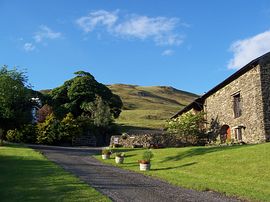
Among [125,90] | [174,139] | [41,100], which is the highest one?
[125,90]

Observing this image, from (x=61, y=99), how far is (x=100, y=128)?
1429 centimetres

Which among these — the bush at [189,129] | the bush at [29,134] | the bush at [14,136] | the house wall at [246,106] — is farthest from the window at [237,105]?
the bush at [14,136]

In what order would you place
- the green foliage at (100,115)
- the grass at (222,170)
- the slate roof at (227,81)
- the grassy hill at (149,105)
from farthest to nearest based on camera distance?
the grassy hill at (149,105) < the green foliage at (100,115) < the slate roof at (227,81) < the grass at (222,170)

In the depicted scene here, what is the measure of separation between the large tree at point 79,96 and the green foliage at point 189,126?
21318mm

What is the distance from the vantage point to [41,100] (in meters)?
62.2

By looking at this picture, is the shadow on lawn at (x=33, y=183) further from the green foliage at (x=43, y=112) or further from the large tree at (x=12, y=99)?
the green foliage at (x=43, y=112)

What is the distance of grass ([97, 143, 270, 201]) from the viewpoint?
14.6 m

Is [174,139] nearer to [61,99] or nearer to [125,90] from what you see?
[61,99]

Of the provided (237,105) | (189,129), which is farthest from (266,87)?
(189,129)

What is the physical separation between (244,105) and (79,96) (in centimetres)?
3394

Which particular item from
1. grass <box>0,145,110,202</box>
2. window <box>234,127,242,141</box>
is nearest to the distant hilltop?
window <box>234,127,242,141</box>

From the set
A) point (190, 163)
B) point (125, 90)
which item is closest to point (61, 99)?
point (190, 163)

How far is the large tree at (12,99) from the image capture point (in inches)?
1601

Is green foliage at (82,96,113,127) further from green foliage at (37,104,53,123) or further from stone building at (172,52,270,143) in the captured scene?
stone building at (172,52,270,143)
